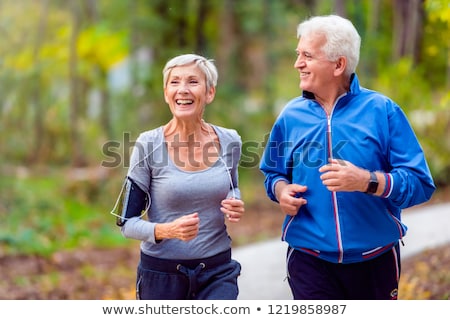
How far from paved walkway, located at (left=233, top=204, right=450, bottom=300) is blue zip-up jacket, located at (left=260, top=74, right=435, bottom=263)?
6.15 ft

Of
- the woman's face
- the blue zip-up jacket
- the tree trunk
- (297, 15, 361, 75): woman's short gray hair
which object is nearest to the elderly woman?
the woman's face

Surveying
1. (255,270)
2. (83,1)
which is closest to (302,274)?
(255,270)

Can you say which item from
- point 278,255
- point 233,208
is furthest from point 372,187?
point 278,255

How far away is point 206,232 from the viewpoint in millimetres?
2711

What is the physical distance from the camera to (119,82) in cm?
1570

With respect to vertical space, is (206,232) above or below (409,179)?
below

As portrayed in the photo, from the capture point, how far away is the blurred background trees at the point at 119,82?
8992mm

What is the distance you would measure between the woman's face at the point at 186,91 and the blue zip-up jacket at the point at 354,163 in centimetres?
38

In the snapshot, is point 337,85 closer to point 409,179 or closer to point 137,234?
point 409,179

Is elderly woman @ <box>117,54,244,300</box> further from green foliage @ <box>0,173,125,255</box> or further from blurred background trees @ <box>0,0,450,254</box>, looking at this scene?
green foliage @ <box>0,173,125,255</box>

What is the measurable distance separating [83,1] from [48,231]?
7.47 metres

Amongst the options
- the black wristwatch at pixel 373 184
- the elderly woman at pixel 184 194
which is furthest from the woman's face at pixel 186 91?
the black wristwatch at pixel 373 184

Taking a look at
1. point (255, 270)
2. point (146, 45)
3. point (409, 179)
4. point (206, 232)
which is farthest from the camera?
point (146, 45)

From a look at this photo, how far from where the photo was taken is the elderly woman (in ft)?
8.71
